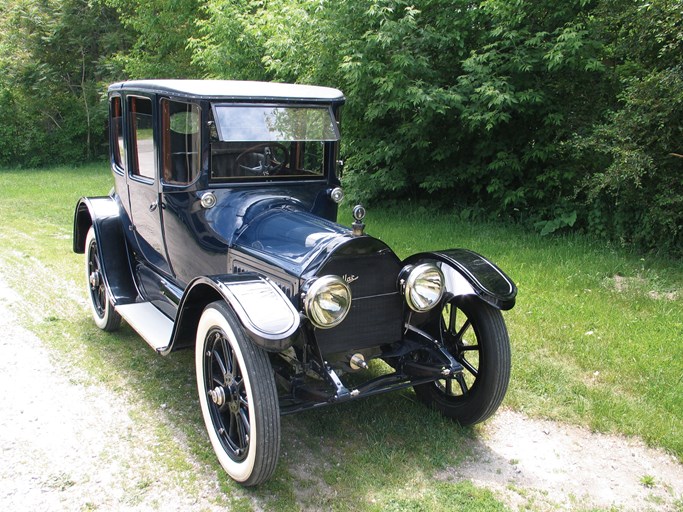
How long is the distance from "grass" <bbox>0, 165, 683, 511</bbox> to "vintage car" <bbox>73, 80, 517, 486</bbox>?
274 millimetres

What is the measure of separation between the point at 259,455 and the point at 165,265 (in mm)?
2058

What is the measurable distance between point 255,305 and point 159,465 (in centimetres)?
113

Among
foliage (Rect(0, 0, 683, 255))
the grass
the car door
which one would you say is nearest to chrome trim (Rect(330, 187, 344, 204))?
the car door

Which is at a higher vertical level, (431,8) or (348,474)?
(431,8)

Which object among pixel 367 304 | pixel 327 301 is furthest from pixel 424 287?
pixel 327 301

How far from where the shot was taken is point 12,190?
13.6m

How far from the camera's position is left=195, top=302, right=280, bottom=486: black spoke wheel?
2.84 metres

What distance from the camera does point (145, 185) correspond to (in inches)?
174

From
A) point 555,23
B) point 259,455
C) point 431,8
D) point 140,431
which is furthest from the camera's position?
point 431,8

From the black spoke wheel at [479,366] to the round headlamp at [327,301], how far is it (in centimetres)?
81

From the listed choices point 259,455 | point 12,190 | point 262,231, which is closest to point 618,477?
point 259,455

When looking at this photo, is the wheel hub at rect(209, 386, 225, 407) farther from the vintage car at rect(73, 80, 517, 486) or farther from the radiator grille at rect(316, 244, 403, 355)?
the radiator grille at rect(316, 244, 403, 355)

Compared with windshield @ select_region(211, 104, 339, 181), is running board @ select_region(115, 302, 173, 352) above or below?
below

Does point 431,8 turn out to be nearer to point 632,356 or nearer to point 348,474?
point 632,356
